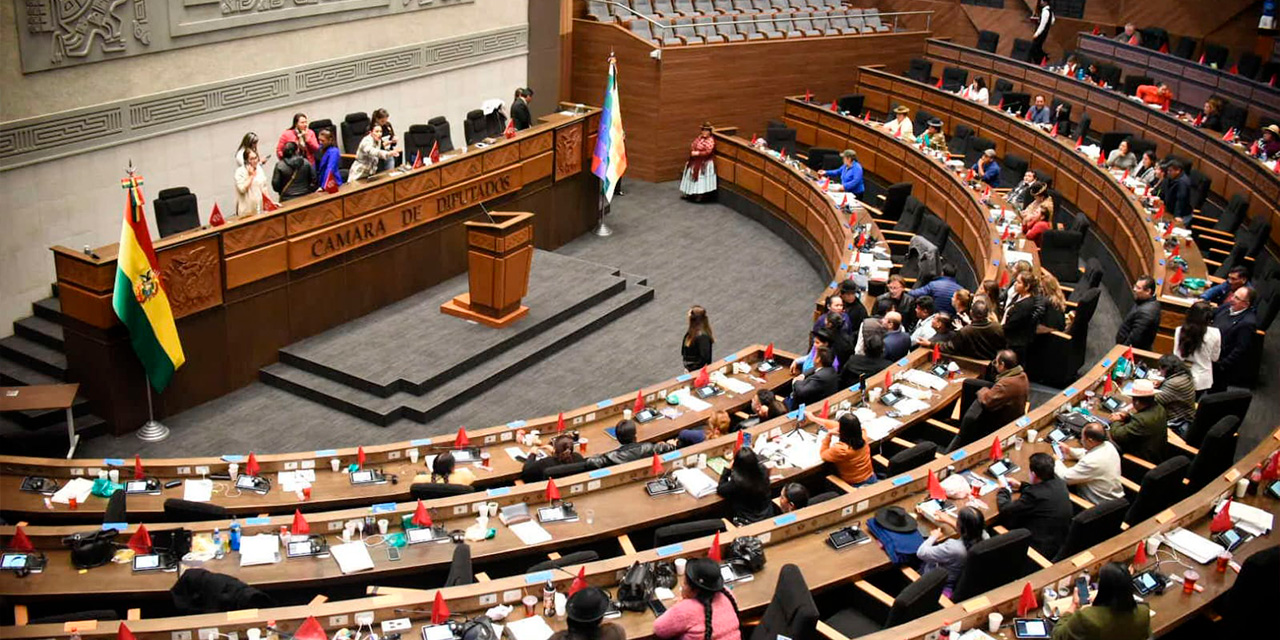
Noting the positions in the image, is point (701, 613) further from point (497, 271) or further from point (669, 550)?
point (497, 271)

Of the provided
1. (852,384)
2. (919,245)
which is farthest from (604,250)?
(852,384)

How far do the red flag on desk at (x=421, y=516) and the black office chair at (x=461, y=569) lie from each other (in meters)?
0.58

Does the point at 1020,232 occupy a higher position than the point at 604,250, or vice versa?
the point at 1020,232

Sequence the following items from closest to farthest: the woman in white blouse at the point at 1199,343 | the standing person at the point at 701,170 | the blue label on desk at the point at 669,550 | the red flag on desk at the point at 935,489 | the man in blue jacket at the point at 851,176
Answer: the blue label on desk at the point at 669,550 < the red flag on desk at the point at 935,489 < the woman in white blouse at the point at 1199,343 < the man in blue jacket at the point at 851,176 < the standing person at the point at 701,170

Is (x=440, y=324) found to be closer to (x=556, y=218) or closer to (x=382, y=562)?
(x=556, y=218)

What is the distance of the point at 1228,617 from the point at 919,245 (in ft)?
21.2

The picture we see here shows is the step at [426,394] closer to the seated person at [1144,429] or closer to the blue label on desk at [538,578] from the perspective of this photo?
the blue label on desk at [538,578]

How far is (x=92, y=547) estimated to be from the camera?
642 centimetres

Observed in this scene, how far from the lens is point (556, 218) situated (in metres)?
14.1

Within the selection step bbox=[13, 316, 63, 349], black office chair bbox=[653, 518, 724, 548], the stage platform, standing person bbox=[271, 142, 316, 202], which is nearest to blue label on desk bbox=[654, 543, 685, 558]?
black office chair bbox=[653, 518, 724, 548]

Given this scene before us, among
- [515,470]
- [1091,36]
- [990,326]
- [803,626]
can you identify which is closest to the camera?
[803,626]

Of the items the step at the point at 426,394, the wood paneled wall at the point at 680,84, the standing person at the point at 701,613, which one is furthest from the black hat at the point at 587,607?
the wood paneled wall at the point at 680,84

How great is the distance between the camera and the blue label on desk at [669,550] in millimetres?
6324

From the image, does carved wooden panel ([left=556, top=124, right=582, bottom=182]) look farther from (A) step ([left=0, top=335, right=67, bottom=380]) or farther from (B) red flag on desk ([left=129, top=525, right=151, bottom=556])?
(B) red flag on desk ([left=129, top=525, right=151, bottom=556])
